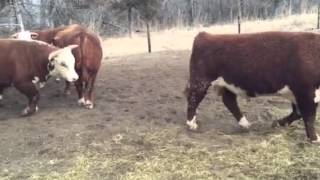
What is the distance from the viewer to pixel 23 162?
6746 millimetres

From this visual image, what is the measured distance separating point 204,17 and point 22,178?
22.5 meters

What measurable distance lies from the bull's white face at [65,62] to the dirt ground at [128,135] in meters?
0.56

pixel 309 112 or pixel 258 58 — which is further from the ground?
pixel 258 58

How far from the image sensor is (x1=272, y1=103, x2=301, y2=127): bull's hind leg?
763 centimetres

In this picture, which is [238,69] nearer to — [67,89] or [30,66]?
[30,66]

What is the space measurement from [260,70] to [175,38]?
1302 cm

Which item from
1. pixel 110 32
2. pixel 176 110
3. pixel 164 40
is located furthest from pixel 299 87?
pixel 110 32

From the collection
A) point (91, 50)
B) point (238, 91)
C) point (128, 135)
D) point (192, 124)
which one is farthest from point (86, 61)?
point (238, 91)

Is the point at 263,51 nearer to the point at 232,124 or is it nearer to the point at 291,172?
the point at 232,124

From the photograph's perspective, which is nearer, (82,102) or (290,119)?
(290,119)

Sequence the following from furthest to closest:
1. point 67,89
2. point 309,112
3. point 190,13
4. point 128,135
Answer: point 190,13
point 67,89
point 128,135
point 309,112

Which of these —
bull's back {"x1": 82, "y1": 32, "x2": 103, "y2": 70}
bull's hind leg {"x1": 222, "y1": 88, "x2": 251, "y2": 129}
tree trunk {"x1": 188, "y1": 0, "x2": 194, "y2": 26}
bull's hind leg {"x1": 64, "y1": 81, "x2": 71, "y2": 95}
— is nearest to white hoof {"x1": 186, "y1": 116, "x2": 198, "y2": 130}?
bull's hind leg {"x1": 222, "y1": 88, "x2": 251, "y2": 129}

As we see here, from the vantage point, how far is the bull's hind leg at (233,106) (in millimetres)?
7816

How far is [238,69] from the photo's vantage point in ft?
24.4
